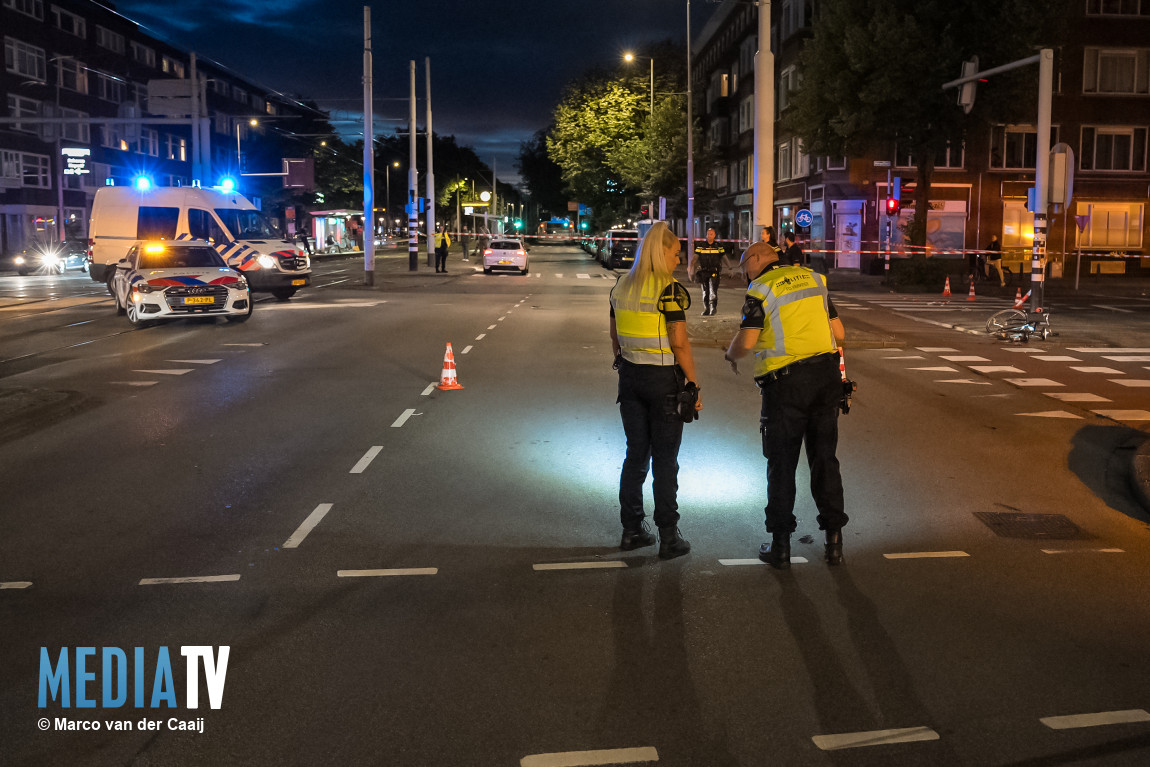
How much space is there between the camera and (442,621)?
5.32 m

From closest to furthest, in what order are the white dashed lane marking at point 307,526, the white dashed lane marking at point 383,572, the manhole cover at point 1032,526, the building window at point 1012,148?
1. the white dashed lane marking at point 383,572
2. the white dashed lane marking at point 307,526
3. the manhole cover at point 1032,526
4. the building window at point 1012,148

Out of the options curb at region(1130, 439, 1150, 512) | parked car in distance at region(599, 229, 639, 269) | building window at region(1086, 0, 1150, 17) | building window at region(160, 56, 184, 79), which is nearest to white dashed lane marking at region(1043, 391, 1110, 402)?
curb at region(1130, 439, 1150, 512)

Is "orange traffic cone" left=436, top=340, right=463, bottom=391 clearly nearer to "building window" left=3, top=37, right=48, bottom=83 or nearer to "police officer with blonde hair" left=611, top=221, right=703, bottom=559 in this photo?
"police officer with blonde hair" left=611, top=221, right=703, bottom=559

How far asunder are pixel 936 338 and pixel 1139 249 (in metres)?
32.9

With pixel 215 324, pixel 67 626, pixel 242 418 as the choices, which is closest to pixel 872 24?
pixel 215 324

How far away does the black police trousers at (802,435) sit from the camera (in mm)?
6309

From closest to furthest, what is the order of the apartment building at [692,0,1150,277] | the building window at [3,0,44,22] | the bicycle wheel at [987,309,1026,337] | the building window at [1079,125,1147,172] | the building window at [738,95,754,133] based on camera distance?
the bicycle wheel at [987,309,1026,337] < the apartment building at [692,0,1150,277] < the building window at [1079,125,1147,172] < the building window at [3,0,44,22] < the building window at [738,95,754,133]

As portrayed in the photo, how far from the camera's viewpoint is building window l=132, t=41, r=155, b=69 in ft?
253

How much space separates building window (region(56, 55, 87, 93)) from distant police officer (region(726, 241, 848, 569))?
67.8 metres

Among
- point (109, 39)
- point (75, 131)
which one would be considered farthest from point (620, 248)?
point (109, 39)

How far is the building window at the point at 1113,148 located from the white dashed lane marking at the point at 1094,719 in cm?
4838

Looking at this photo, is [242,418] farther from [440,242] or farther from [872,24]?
[440,242]

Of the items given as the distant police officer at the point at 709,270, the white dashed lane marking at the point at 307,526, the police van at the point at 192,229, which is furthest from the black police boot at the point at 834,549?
the police van at the point at 192,229

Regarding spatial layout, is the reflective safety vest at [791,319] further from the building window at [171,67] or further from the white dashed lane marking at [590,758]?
the building window at [171,67]
